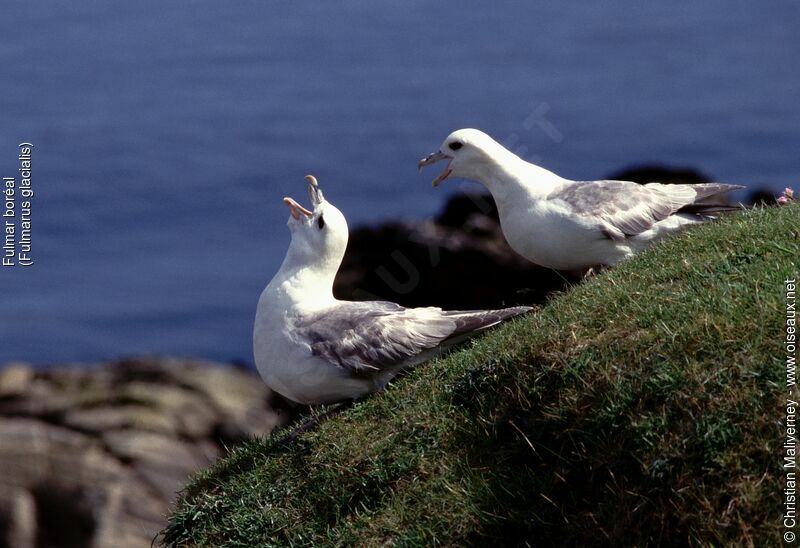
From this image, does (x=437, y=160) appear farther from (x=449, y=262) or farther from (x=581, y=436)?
(x=449, y=262)

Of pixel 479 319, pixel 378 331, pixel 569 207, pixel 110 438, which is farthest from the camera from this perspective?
pixel 110 438

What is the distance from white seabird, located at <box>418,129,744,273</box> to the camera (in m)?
9.06

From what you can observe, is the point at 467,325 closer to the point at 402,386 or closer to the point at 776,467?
the point at 402,386

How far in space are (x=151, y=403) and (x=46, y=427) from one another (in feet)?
4.48

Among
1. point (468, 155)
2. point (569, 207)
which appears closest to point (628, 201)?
point (569, 207)

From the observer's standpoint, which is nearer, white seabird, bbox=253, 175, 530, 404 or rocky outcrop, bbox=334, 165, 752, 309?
white seabird, bbox=253, 175, 530, 404

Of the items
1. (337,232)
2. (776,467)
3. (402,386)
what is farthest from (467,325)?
(776,467)

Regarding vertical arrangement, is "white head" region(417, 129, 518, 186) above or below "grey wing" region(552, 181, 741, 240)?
above

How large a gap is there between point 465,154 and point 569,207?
3.27ft

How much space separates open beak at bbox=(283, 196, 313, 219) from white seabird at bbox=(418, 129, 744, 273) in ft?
4.11

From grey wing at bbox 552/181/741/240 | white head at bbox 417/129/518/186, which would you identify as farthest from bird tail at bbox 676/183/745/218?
white head at bbox 417/129/518/186

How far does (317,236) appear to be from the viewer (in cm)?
877

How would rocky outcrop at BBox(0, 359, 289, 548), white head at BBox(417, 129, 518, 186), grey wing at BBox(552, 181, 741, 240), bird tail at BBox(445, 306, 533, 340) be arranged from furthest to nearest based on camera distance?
1. rocky outcrop at BBox(0, 359, 289, 548)
2. white head at BBox(417, 129, 518, 186)
3. grey wing at BBox(552, 181, 741, 240)
4. bird tail at BBox(445, 306, 533, 340)

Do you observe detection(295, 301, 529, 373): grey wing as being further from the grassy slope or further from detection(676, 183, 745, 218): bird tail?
detection(676, 183, 745, 218): bird tail
